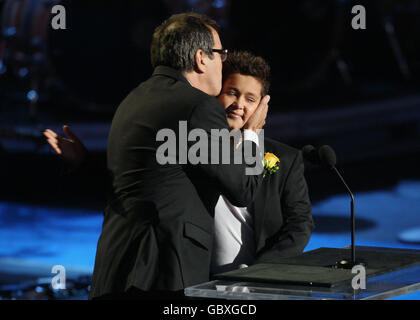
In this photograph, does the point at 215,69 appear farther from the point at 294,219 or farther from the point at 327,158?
the point at 294,219

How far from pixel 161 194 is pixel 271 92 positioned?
253 inches

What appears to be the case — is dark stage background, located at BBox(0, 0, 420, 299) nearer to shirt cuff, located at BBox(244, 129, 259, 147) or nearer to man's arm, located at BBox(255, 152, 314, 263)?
man's arm, located at BBox(255, 152, 314, 263)

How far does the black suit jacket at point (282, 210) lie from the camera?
7.87 ft

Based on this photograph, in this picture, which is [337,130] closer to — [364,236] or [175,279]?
[364,236]

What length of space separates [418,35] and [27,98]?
14.5 feet

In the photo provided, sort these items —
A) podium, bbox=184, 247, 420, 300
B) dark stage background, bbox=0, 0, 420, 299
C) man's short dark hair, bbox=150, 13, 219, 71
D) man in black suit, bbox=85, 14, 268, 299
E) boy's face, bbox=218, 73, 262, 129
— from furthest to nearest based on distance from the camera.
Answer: dark stage background, bbox=0, 0, 420, 299
boy's face, bbox=218, 73, 262, 129
man's short dark hair, bbox=150, 13, 219, 71
man in black suit, bbox=85, 14, 268, 299
podium, bbox=184, 247, 420, 300

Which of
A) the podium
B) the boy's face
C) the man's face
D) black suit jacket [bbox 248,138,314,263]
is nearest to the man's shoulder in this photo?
black suit jacket [bbox 248,138,314,263]

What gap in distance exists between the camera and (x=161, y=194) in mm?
2053

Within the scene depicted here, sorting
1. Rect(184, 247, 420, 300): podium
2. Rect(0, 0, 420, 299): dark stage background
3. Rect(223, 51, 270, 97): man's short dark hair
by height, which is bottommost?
Rect(184, 247, 420, 300): podium

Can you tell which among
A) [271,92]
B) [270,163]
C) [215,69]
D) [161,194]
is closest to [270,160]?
[270,163]

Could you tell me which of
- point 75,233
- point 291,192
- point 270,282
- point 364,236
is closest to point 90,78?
point 75,233

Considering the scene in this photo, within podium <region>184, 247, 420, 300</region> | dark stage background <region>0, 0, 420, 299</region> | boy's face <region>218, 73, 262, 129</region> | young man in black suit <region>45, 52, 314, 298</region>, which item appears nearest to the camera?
podium <region>184, 247, 420, 300</region>

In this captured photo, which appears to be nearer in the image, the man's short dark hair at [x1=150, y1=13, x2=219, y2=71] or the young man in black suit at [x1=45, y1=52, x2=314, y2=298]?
the man's short dark hair at [x1=150, y1=13, x2=219, y2=71]

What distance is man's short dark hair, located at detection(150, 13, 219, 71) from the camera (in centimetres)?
217
